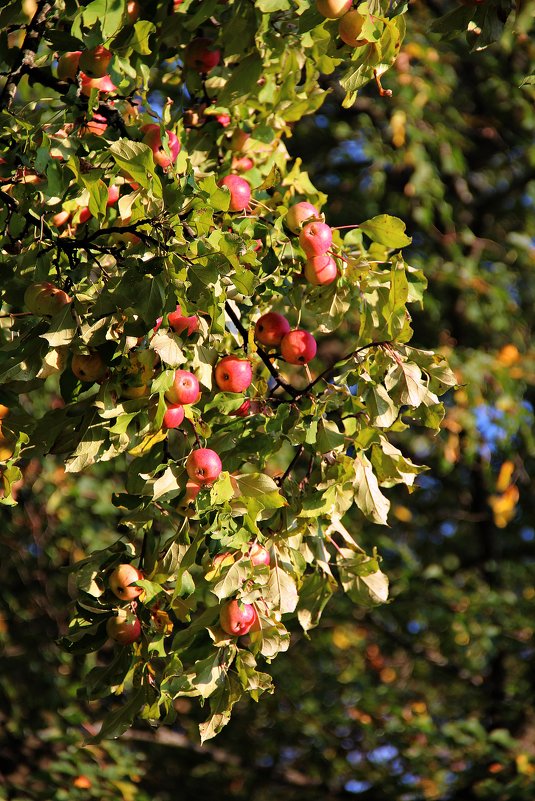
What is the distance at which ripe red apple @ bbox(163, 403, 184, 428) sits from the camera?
1.38 m

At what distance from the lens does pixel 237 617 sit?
1.33 meters

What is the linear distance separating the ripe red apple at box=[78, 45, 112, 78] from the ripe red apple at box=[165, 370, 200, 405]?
23.8 inches

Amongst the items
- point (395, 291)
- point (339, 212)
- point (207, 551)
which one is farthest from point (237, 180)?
point (339, 212)

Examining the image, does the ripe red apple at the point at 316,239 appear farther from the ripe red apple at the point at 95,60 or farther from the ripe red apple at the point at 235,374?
the ripe red apple at the point at 95,60

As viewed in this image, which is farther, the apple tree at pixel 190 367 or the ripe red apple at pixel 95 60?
the ripe red apple at pixel 95 60

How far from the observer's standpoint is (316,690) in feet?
14.9

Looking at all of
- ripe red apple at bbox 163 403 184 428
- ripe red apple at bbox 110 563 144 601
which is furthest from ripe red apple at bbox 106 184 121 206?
ripe red apple at bbox 110 563 144 601

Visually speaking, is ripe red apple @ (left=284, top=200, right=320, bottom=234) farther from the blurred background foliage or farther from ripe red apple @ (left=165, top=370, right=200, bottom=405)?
the blurred background foliage

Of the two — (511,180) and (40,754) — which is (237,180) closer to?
(40,754)

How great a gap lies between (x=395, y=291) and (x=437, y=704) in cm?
404

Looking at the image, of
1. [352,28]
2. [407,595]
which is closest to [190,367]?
[352,28]

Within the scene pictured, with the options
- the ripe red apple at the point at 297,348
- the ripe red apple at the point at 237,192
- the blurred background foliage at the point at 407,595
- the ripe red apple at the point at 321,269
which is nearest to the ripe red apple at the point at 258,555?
the ripe red apple at the point at 297,348

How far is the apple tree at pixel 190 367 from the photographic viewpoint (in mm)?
1306

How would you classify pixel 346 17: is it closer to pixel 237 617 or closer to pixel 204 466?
pixel 204 466
